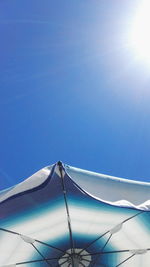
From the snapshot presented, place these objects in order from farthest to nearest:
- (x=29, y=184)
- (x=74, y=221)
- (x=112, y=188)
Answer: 1. (x=74, y=221)
2. (x=112, y=188)
3. (x=29, y=184)

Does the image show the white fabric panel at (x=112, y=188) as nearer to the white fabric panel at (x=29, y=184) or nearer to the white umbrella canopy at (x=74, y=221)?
the white umbrella canopy at (x=74, y=221)

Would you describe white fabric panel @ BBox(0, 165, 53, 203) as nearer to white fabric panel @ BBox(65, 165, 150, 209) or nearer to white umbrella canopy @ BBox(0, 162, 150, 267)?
white umbrella canopy @ BBox(0, 162, 150, 267)

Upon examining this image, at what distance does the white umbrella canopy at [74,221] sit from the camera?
13.1 ft

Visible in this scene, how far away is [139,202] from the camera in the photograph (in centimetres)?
414

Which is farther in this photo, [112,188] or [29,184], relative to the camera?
[112,188]

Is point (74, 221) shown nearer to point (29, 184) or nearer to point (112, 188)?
point (112, 188)

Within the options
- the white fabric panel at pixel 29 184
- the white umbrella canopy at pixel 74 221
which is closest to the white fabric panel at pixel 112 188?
the white umbrella canopy at pixel 74 221

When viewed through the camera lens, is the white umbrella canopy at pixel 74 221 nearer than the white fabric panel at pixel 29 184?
No

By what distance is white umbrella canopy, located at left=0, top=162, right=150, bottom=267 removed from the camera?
398 centimetres

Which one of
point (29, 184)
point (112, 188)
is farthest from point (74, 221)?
point (29, 184)

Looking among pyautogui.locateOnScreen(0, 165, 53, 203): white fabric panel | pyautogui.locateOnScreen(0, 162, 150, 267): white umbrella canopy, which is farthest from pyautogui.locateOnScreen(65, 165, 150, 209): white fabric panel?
pyautogui.locateOnScreen(0, 165, 53, 203): white fabric panel

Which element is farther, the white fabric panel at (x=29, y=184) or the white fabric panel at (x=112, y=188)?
the white fabric panel at (x=112, y=188)

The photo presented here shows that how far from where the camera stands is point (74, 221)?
4.75m

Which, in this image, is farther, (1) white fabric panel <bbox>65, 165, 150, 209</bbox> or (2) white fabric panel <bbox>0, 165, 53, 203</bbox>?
(1) white fabric panel <bbox>65, 165, 150, 209</bbox>
